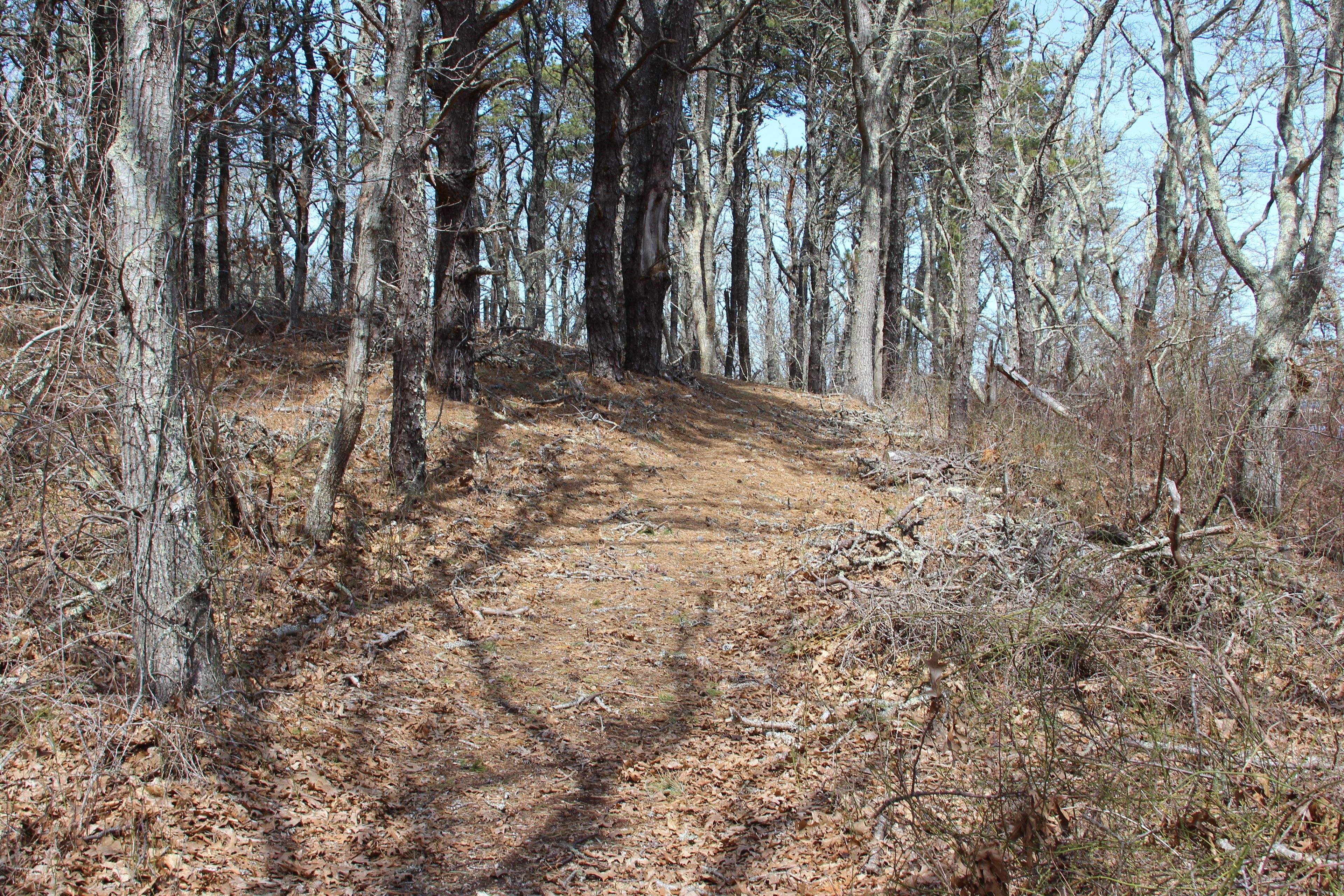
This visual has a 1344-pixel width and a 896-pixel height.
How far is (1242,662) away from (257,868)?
430 cm

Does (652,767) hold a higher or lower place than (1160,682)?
lower

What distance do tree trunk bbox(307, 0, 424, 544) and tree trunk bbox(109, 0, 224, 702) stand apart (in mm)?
1875

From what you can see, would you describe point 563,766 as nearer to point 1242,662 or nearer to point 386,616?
point 386,616

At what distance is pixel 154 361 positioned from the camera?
11.2 feet

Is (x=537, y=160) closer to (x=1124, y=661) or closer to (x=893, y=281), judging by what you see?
(x=893, y=281)

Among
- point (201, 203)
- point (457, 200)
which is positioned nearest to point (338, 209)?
→ point (201, 203)

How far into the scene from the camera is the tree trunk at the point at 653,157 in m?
11.2

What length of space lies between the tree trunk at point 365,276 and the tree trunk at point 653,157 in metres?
5.74

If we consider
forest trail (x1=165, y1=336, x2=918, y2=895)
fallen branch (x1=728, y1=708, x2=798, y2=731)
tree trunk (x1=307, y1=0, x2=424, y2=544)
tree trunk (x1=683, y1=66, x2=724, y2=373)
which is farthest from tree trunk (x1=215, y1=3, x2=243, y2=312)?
tree trunk (x1=683, y1=66, x2=724, y2=373)

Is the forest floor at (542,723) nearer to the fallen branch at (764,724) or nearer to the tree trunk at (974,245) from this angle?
the fallen branch at (764,724)

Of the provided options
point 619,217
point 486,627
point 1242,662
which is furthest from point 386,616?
point 619,217

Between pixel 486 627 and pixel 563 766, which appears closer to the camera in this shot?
pixel 563 766

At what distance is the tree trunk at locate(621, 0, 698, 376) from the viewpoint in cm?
1116

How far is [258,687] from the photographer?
3.99 m
